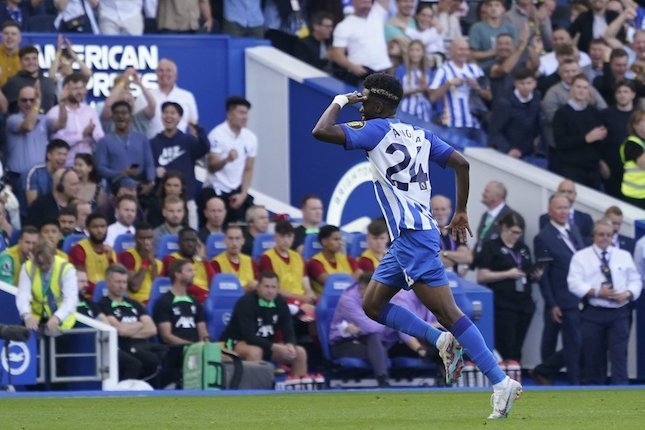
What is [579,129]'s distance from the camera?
65.5 feet

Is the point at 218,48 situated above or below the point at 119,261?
above

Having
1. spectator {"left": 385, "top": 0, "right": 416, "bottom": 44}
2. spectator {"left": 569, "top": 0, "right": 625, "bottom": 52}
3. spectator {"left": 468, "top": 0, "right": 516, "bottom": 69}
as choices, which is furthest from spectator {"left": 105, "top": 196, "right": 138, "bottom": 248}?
spectator {"left": 569, "top": 0, "right": 625, "bottom": 52}

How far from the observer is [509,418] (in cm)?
1116

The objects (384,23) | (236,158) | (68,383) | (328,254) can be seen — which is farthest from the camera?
(384,23)

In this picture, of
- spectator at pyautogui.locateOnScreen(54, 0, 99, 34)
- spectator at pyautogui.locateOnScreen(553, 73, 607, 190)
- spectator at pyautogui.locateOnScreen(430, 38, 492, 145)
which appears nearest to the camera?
spectator at pyautogui.locateOnScreen(553, 73, 607, 190)

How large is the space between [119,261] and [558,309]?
458cm

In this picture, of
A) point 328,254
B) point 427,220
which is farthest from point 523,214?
point 427,220

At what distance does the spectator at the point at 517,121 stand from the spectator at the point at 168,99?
11.7 ft

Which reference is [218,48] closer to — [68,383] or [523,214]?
[523,214]

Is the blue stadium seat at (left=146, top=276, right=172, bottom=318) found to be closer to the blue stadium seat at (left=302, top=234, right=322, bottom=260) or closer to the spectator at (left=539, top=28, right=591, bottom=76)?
the blue stadium seat at (left=302, top=234, right=322, bottom=260)

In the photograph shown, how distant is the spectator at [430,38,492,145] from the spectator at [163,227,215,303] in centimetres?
451

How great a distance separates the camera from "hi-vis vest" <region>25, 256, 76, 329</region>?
1579 cm

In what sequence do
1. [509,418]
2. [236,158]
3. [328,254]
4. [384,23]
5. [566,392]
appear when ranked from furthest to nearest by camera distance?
[384,23] → [236,158] → [328,254] → [566,392] → [509,418]

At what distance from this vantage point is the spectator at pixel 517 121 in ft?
66.9
